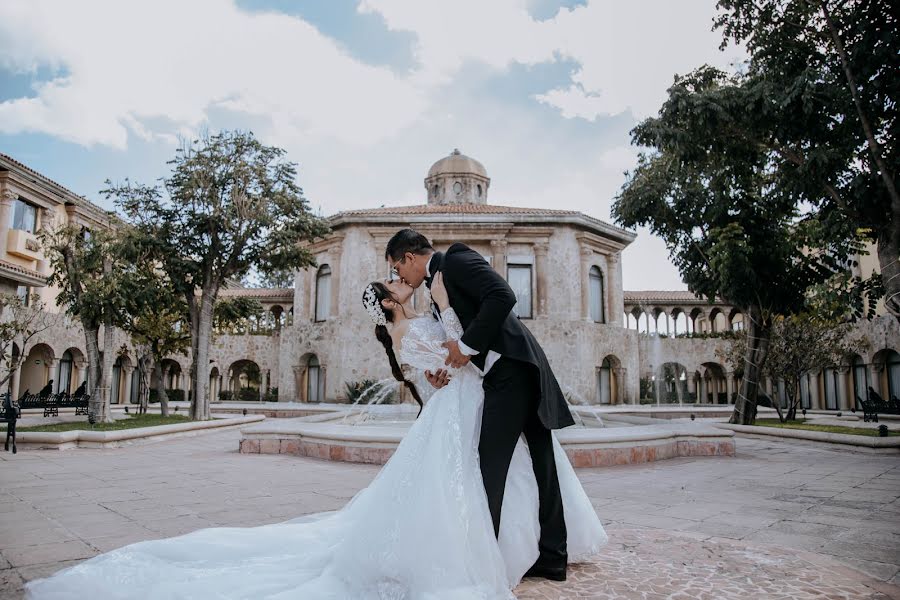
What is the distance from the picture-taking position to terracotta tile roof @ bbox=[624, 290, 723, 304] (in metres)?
34.8

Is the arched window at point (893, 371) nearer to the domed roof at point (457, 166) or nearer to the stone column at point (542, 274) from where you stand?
the stone column at point (542, 274)

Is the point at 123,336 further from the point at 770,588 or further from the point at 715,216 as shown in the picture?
the point at 770,588

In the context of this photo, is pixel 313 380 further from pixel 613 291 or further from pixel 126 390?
pixel 613 291

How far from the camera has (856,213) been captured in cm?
1006

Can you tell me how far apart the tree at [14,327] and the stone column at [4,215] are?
2312 mm

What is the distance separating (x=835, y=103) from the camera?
32.7 feet

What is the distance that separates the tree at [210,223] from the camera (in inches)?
621

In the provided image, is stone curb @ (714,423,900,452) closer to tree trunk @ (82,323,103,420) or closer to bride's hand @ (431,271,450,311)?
bride's hand @ (431,271,450,311)

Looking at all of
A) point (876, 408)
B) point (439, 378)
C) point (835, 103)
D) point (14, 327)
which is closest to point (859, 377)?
point (876, 408)

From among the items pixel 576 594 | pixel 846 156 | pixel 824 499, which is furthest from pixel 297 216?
pixel 576 594

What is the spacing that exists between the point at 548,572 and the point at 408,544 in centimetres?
84

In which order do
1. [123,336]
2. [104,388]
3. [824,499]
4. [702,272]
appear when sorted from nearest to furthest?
[824,499]
[104,388]
[702,272]
[123,336]

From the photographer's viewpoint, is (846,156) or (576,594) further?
(846,156)

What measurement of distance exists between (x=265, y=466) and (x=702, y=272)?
38.2 ft
